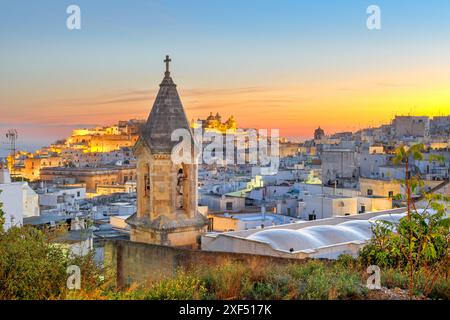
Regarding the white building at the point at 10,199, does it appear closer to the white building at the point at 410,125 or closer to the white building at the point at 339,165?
the white building at the point at 339,165

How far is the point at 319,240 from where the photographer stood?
601 inches

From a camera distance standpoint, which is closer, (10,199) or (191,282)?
(191,282)

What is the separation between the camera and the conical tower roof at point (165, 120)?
14086mm

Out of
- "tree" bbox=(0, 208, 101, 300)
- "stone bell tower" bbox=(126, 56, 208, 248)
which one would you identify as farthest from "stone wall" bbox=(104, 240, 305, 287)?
"tree" bbox=(0, 208, 101, 300)

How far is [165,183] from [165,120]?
1559mm

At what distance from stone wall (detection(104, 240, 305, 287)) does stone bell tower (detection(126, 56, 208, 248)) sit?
2.03 ft

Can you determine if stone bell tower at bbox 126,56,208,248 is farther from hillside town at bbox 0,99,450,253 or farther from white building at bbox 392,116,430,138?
white building at bbox 392,116,430,138

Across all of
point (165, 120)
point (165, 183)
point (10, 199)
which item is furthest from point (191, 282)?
point (10, 199)

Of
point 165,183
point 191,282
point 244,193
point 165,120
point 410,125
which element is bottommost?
point 244,193

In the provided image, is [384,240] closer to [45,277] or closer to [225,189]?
[45,277]

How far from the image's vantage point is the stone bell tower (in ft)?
46.2

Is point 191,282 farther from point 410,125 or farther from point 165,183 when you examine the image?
point 410,125

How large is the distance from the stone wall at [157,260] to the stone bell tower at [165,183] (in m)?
0.62

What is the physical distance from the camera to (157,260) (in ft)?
43.5
